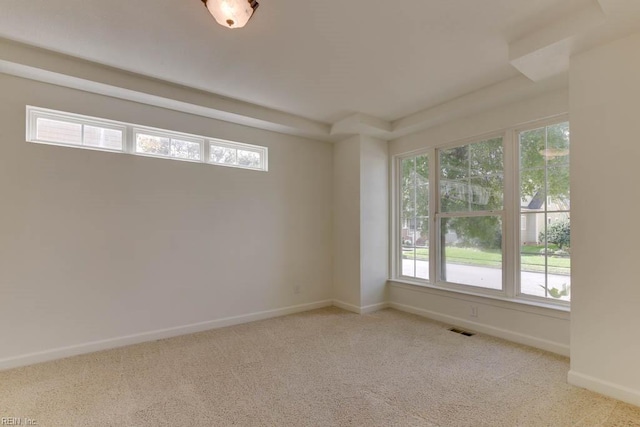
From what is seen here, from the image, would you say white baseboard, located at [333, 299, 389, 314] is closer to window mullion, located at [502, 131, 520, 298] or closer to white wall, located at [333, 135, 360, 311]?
white wall, located at [333, 135, 360, 311]

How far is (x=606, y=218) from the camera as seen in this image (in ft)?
7.16

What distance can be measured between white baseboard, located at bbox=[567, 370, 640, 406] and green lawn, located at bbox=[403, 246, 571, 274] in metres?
1.02

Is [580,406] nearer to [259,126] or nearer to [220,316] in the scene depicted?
[220,316]

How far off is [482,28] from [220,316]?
12.5 ft

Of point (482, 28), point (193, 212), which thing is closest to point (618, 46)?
point (482, 28)

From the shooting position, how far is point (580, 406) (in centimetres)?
204

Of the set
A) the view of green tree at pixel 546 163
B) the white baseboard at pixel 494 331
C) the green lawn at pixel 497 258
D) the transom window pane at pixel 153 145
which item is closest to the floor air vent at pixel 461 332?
the white baseboard at pixel 494 331

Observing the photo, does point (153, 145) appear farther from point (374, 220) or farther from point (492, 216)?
point (492, 216)

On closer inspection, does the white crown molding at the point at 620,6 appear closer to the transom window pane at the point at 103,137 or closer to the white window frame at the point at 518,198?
the white window frame at the point at 518,198

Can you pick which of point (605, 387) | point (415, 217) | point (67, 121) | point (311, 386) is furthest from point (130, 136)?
point (605, 387)

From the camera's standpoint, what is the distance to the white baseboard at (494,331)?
→ 2.85 m

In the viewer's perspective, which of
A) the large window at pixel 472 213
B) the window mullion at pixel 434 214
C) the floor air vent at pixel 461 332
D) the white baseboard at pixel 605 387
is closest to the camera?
the white baseboard at pixel 605 387

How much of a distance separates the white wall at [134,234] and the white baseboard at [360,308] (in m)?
0.42

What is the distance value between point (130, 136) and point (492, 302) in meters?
4.26
